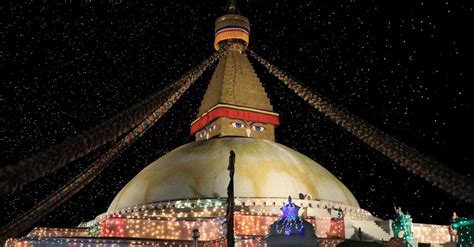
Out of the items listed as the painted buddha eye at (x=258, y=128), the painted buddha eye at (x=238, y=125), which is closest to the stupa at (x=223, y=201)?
the painted buddha eye at (x=238, y=125)

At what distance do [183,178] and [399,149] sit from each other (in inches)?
429

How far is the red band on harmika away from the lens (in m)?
28.2

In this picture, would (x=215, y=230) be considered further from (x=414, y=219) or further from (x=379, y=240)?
(x=414, y=219)

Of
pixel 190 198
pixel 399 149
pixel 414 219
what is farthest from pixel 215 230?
pixel 414 219

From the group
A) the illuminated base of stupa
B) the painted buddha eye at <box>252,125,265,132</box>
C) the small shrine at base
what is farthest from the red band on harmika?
the small shrine at base

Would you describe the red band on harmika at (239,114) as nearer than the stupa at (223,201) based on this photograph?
No

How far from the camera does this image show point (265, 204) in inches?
860

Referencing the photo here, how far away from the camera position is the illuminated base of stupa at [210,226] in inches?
711

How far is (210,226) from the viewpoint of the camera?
65.0 ft

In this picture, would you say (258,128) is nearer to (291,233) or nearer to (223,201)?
(223,201)

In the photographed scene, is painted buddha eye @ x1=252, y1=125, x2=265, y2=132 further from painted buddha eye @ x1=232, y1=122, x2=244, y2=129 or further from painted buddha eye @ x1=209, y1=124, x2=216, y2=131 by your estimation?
painted buddha eye @ x1=209, y1=124, x2=216, y2=131

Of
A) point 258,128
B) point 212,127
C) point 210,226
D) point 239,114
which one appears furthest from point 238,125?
point 210,226

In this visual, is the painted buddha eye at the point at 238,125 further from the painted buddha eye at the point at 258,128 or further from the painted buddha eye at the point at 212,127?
the painted buddha eye at the point at 212,127

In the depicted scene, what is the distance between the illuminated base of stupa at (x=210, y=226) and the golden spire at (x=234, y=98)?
6807 mm
